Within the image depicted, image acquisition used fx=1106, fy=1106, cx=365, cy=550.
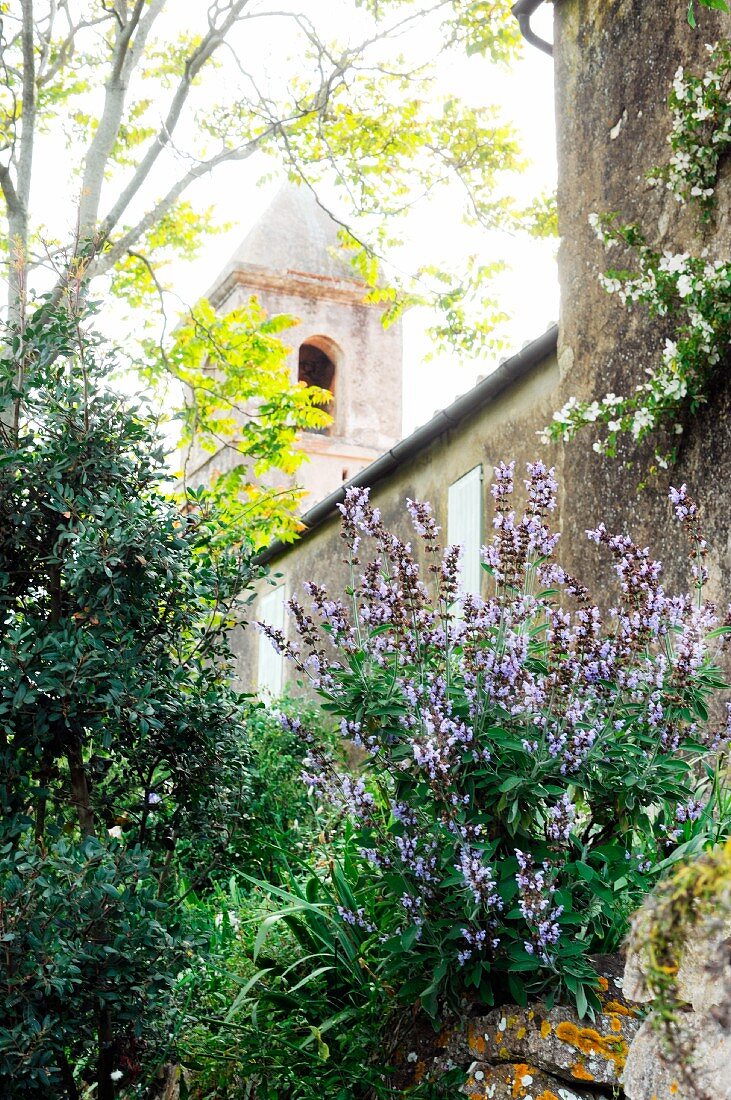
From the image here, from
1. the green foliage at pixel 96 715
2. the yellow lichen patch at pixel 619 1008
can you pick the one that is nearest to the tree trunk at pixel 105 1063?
the green foliage at pixel 96 715

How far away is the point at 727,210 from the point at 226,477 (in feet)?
22.0

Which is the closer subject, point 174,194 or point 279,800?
point 279,800

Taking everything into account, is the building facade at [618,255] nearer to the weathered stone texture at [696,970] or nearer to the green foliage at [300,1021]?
the green foliage at [300,1021]

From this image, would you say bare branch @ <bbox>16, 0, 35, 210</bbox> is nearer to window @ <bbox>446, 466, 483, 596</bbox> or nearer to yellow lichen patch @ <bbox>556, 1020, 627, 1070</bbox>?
window @ <bbox>446, 466, 483, 596</bbox>

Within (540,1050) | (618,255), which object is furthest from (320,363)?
(540,1050)

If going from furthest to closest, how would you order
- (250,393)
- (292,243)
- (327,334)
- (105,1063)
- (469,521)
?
(292,243) → (327,334) → (250,393) → (469,521) → (105,1063)

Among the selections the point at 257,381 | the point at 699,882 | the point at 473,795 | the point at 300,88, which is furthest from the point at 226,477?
the point at 699,882

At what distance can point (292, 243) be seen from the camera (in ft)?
71.2

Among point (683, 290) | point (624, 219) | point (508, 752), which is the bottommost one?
point (508, 752)

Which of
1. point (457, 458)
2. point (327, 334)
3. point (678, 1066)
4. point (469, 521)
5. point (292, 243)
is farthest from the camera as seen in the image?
point (292, 243)

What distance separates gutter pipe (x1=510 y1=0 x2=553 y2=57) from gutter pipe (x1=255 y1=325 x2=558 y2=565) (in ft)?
5.85

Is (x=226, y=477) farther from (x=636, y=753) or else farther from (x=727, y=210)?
(x=636, y=753)

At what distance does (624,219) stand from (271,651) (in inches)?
404

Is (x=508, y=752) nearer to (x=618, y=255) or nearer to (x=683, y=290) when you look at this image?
(x=683, y=290)
